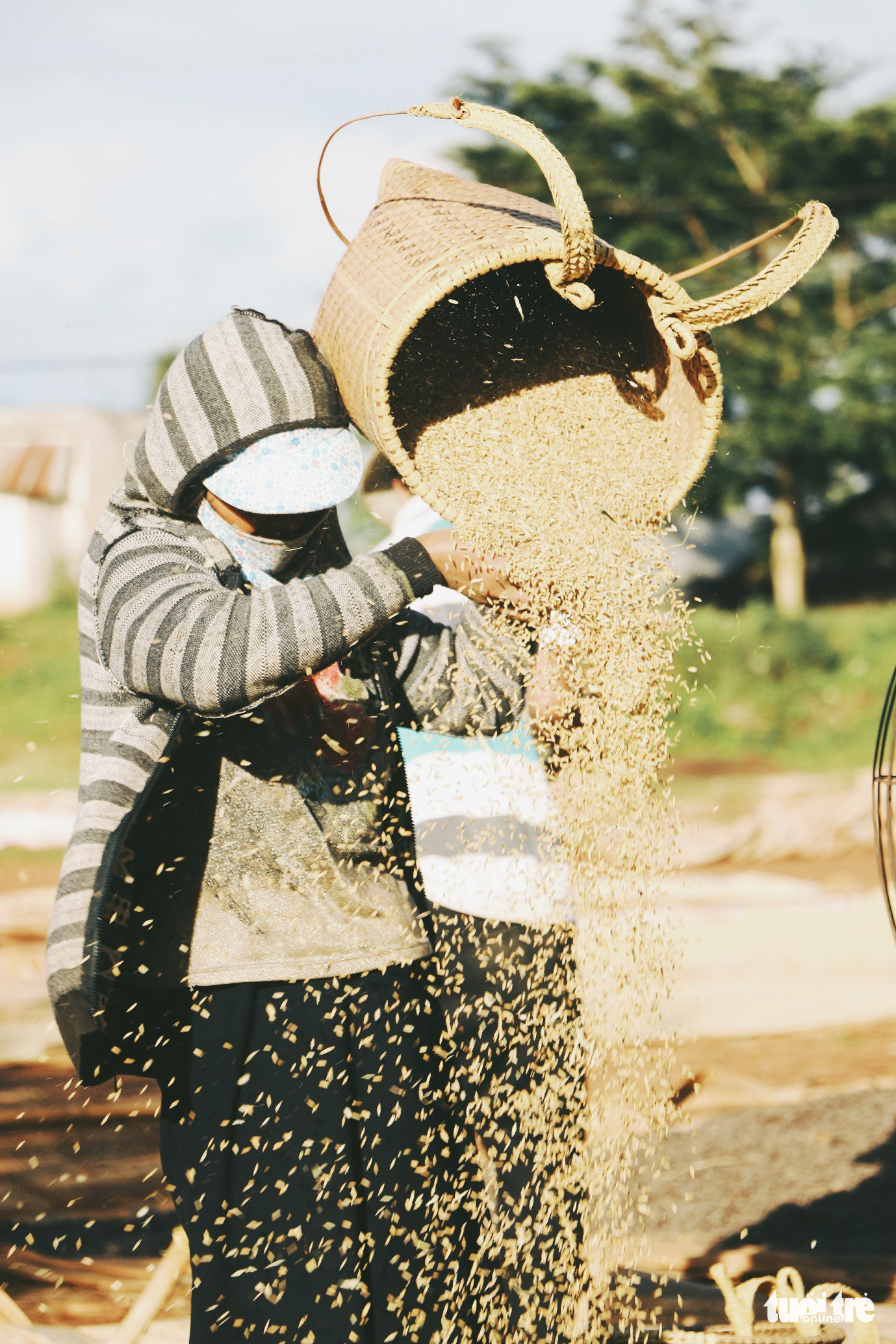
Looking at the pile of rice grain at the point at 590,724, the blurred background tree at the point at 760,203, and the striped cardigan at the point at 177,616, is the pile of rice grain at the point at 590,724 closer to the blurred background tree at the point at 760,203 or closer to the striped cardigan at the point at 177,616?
the striped cardigan at the point at 177,616

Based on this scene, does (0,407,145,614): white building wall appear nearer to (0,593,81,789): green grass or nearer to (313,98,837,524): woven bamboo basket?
(0,593,81,789): green grass

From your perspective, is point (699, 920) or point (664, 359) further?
point (699, 920)

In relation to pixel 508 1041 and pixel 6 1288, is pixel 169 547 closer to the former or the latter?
pixel 508 1041

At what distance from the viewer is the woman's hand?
1618 mm

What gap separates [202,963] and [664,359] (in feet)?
3.71

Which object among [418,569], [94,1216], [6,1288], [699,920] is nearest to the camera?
[418,569]

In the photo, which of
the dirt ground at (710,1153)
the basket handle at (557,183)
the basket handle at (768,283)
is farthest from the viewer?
the dirt ground at (710,1153)

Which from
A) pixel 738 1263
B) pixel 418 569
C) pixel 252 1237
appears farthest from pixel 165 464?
pixel 738 1263

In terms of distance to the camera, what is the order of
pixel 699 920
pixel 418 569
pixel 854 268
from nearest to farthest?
pixel 418 569
pixel 699 920
pixel 854 268

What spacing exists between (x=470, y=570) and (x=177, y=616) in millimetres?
421

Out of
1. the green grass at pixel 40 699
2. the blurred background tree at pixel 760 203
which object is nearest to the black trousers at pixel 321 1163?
the green grass at pixel 40 699

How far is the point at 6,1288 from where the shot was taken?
102 inches

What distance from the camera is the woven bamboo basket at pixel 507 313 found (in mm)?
1608

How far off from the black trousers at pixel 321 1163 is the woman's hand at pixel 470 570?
21.1 inches
